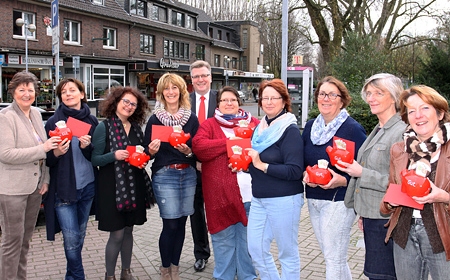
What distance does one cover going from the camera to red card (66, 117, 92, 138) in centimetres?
405

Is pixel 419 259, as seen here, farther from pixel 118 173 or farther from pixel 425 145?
pixel 118 173

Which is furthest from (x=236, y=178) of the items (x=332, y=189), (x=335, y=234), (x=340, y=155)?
(x=340, y=155)

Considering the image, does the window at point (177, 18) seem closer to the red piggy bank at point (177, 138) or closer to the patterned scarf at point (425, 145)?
the red piggy bank at point (177, 138)

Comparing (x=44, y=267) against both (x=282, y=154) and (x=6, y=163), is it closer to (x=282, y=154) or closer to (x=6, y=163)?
(x=6, y=163)

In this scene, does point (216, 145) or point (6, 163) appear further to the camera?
point (216, 145)

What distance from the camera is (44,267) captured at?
496 centimetres

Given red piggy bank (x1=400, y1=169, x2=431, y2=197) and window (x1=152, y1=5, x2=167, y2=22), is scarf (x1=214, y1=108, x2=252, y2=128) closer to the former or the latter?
red piggy bank (x1=400, y1=169, x2=431, y2=197)

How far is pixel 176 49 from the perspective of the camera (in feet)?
133

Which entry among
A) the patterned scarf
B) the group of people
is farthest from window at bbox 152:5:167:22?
the patterned scarf

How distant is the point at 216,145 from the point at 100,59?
2800 cm

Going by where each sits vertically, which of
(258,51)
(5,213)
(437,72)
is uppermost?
(258,51)

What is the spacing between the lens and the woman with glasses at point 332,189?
346 centimetres

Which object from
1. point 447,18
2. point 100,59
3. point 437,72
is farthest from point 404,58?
point 100,59

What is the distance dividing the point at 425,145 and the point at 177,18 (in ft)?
133
